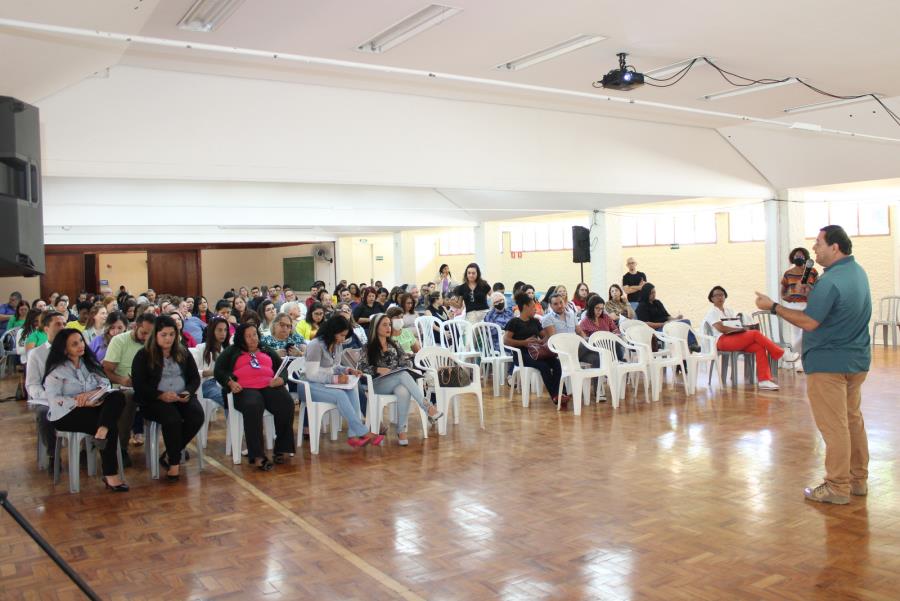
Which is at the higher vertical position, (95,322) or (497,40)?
(497,40)

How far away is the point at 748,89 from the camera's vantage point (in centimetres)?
770

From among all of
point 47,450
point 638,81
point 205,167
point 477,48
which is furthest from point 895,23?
point 47,450

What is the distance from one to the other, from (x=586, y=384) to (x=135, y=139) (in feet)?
15.0

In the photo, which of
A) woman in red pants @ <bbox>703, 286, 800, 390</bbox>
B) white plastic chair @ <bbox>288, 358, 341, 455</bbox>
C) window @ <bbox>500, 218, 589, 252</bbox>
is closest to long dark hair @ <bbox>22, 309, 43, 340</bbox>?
white plastic chair @ <bbox>288, 358, 341, 455</bbox>

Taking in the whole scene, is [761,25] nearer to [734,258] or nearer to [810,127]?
[810,127]

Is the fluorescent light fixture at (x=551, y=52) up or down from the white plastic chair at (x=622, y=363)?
up

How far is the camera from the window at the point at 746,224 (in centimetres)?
1364

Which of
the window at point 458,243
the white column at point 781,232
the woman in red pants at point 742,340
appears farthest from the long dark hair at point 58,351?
the window at point 458,243

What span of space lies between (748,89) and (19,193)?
6.73m

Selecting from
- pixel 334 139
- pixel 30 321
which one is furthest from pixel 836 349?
pixel 30 321

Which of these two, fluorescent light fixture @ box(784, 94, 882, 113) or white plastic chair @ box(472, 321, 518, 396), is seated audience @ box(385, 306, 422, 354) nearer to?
white plastic chair @ box(472, 321, 518, 396)

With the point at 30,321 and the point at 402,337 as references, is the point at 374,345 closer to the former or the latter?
the point at 402,337

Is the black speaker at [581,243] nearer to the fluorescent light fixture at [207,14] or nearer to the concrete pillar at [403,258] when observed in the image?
the concrete pillar at [403,258]

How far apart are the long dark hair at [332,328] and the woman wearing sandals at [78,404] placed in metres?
1.55
